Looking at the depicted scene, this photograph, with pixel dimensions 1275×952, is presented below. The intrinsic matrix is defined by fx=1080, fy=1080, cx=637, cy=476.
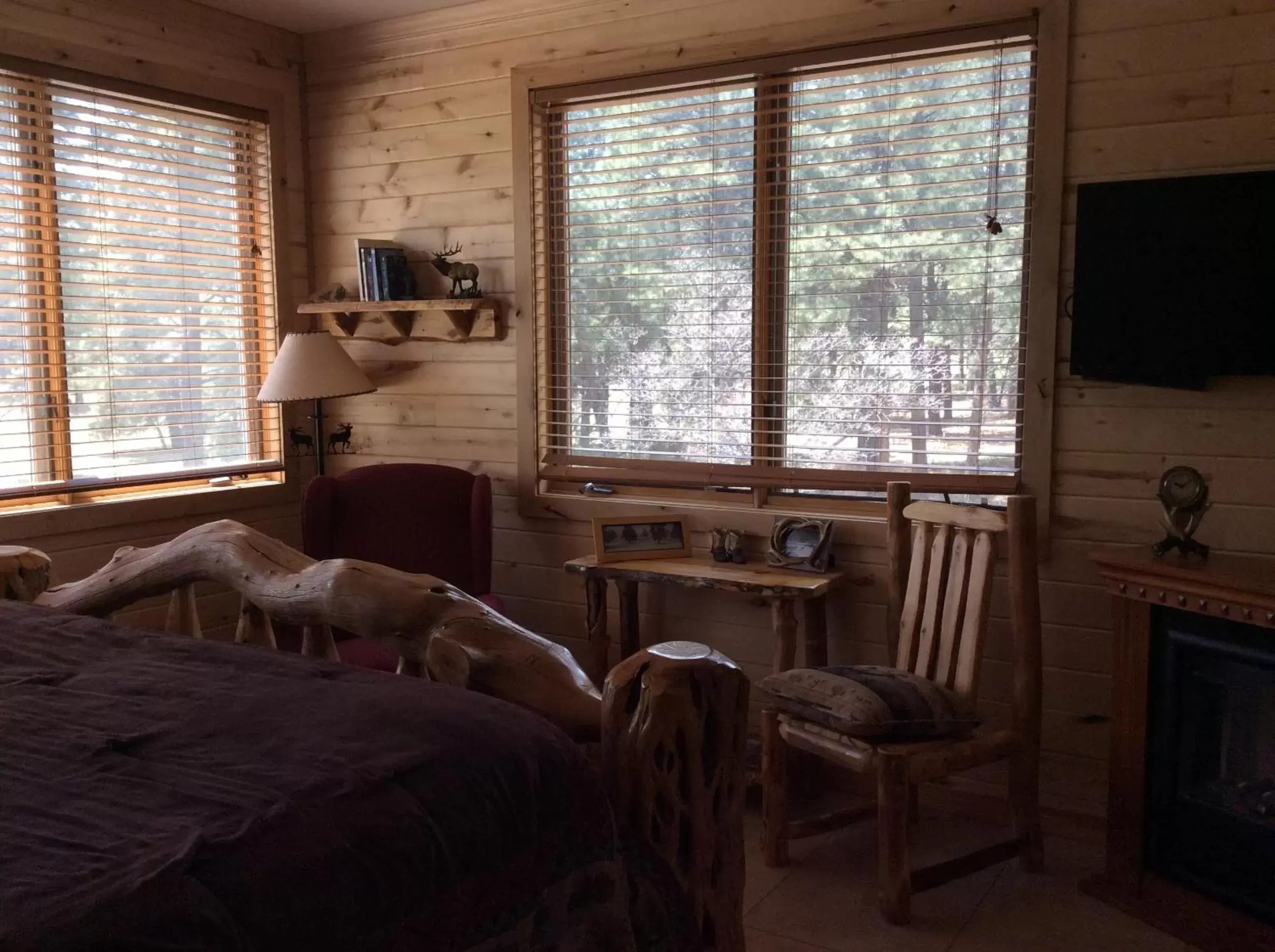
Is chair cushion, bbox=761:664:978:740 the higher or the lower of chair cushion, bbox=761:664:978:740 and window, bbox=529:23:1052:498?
the lower

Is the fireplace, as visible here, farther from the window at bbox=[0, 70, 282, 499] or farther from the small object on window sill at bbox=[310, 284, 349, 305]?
the window at bbox=[0, 70, 282, 499]

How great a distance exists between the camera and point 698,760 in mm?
1472

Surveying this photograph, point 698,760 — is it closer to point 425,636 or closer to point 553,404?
point 425,636

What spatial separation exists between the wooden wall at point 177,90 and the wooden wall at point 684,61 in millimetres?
118

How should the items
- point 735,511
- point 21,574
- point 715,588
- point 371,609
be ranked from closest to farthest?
point 371,609 → point 21,574 → point 715,588 → point 735,511

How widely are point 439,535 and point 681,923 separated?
94.8 inches

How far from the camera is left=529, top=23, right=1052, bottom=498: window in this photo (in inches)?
121

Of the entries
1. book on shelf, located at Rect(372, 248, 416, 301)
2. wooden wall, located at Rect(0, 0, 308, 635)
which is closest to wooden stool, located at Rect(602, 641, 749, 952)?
wooden wall, located at Rect(0, 0, 308, 635)

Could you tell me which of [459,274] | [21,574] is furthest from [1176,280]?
[21,574]

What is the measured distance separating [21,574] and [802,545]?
205 cm

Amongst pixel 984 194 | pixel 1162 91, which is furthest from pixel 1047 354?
pixel 1162 91

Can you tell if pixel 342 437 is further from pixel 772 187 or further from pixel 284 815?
pixel 284 815

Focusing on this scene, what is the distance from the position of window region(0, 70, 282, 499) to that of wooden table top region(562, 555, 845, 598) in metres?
1.58

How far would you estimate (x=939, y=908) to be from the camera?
2697 mm
